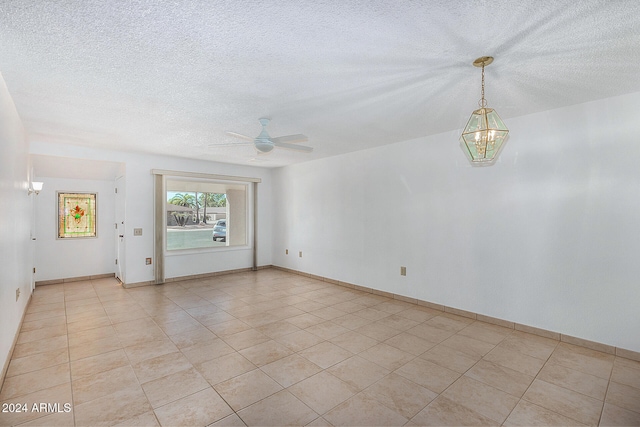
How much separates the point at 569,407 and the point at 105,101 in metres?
4.52

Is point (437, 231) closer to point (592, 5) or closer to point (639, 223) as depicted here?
point (639, 223)

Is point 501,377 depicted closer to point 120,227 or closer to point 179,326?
point 179,326

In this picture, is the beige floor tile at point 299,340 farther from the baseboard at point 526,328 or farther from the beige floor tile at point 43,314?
the beige floor tile at point 43,314

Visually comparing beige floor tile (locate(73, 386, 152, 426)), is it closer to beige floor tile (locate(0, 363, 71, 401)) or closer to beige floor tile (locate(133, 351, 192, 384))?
beige floor tile (locate(133, 351, 192, 384))

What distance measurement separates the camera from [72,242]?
577cm

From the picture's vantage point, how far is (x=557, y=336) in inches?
126

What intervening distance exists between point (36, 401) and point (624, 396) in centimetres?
425

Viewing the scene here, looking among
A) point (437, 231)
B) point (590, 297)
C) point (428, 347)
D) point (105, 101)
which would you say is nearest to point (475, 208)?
point (437, 231)

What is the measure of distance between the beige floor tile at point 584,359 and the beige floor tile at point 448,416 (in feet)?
4.25

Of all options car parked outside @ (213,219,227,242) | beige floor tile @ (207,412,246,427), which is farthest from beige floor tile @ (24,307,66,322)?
beige floor tile @ (207,412,246,427)

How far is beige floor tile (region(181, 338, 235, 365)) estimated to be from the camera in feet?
9.21

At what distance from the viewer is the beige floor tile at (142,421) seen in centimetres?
193

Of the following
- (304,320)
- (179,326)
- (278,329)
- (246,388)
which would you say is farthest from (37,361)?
(304,320)

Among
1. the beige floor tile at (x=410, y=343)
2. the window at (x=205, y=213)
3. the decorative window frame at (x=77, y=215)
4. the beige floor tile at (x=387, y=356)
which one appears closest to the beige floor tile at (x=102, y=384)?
the beige floor tile at (x=387, y=356)
